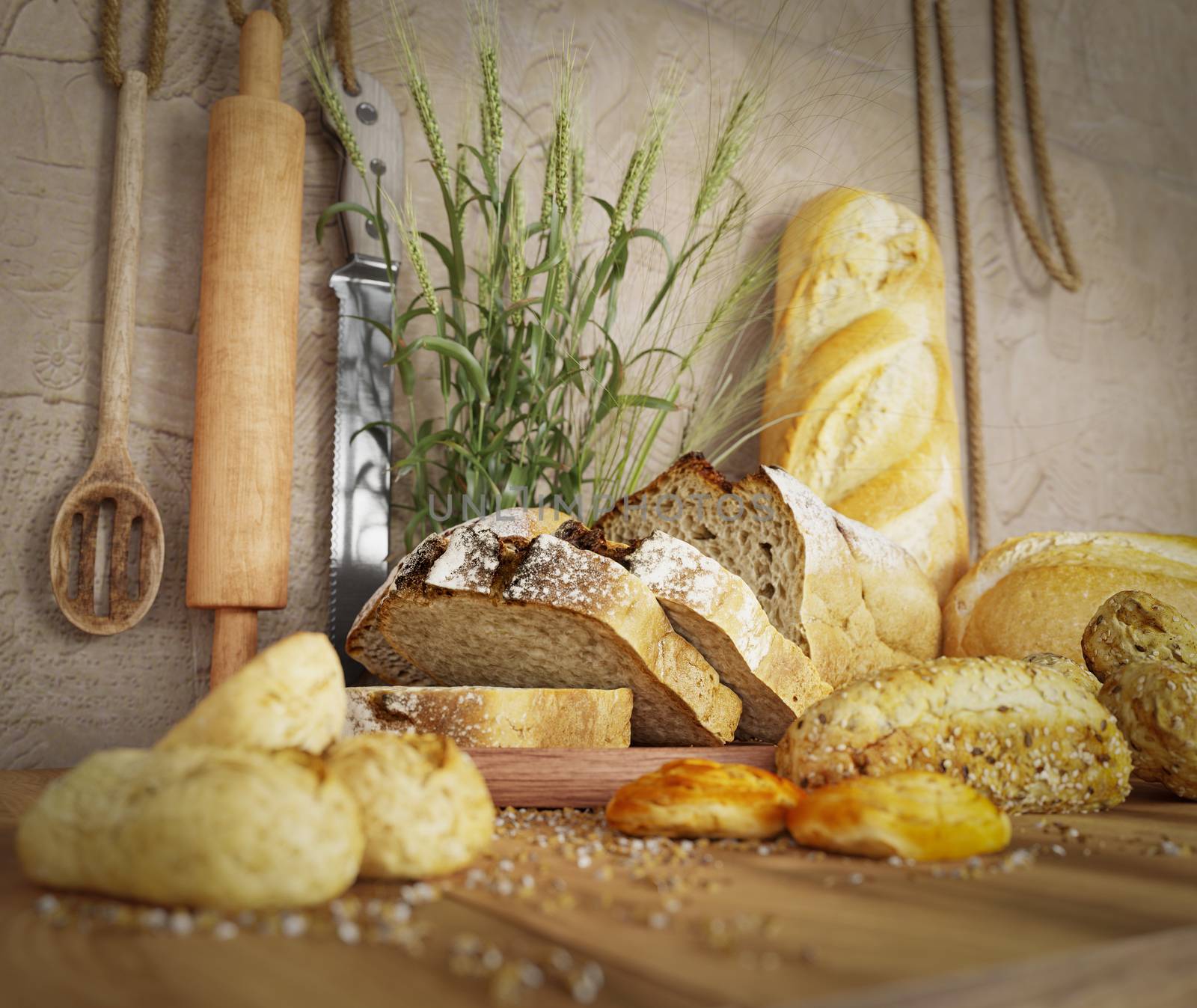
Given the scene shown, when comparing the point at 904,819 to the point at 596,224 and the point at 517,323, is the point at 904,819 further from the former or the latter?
the point at 596,224

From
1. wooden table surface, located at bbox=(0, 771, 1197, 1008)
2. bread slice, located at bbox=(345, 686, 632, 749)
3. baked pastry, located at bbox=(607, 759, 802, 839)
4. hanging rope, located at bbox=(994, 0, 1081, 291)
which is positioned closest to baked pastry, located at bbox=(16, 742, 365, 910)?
wooden table surface, located at bbox=(0, 771, 1197, 1008)

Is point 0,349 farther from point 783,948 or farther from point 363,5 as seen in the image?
point 783,948

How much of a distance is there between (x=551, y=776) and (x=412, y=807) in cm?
31

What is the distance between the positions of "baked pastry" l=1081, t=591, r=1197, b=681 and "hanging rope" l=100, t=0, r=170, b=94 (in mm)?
1600

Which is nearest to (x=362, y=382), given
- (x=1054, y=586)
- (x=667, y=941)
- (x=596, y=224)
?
(x=596, y=224)

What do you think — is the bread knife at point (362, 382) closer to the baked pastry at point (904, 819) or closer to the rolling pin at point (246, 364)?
the rolling pin at point (246, 364)

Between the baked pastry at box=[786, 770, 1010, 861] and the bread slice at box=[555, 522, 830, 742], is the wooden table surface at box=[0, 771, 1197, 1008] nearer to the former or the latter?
the baked pastry at box=[786, 770, 1010, 861]

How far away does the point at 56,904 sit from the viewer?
49 cm

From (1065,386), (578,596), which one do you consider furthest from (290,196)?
(1065,386)

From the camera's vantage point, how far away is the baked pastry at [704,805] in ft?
2.25

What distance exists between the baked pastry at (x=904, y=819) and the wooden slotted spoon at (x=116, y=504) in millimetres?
1126

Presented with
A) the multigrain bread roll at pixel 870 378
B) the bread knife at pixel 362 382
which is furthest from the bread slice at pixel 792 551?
the bread knife at pixel 362 382

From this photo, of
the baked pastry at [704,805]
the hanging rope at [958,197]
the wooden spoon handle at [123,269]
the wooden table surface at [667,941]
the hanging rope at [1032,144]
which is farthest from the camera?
the hanging rope at [1032,144]

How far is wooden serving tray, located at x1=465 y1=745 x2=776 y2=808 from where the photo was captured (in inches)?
33.3
